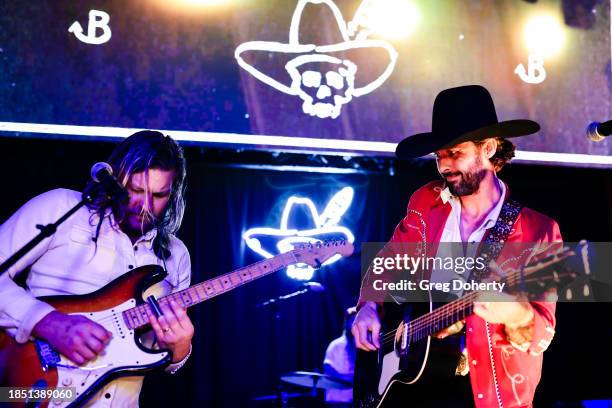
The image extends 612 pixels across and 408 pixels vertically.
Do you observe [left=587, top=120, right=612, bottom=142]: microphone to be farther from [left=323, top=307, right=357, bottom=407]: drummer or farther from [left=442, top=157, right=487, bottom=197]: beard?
[left=323, top=307, right=357, bottom=407]: drummer

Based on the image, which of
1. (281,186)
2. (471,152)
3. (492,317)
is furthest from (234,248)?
(492,317)

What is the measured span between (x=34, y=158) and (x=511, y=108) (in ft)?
13.0

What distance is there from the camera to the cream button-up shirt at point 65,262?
2832 millimetres

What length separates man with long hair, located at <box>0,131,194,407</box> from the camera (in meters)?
2.80

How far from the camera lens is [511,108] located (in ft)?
16.8

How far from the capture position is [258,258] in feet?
17.0

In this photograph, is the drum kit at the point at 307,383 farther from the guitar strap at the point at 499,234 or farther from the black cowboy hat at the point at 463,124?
the guitar strap at the point at 499,234

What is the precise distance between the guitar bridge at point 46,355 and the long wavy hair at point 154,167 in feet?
2.28

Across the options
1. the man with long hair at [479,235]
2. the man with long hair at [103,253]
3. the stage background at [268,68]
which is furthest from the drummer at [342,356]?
the man with long hair at [103,253]

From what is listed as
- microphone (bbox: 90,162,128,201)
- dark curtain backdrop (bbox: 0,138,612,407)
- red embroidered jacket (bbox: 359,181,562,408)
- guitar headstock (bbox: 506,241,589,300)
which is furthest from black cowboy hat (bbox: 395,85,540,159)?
dark curtain backdrop (bbox: 0,138,612,407)

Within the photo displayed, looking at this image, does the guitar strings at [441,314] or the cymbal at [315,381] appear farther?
the cymbal at [315,381]

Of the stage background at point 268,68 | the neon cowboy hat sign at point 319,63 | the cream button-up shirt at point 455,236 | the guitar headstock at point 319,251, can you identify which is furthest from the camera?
the neon cowboy hat sign at point 319,63

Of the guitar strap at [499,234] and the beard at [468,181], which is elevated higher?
the beard at [468,181]

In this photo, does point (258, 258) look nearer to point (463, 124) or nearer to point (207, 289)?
point (207, 289)
